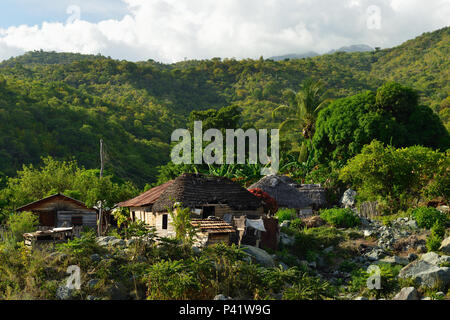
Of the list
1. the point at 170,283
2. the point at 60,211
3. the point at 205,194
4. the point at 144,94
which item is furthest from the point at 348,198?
the point at 144,94

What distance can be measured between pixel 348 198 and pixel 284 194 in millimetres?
4048

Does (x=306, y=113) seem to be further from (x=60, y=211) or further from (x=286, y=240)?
(x=286, y=240)

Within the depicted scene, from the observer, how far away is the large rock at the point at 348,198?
27944 millimetres

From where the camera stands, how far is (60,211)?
2616 centimetres

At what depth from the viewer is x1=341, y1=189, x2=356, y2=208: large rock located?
91.7 feet

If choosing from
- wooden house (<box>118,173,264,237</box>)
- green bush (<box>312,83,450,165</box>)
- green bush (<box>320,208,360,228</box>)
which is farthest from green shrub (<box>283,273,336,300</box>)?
green bush (<box>312,83,450,165</box>)

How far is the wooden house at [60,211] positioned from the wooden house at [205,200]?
602 cm

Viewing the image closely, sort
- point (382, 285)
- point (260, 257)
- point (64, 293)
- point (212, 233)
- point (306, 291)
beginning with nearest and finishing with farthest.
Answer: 1. point (64, 293)
2. point (306, 291)
3. point (382, 285)
4. point (260, 257)
5. point (212, 233)

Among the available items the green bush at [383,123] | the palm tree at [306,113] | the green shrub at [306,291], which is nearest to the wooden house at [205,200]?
the green shrub at [306,291]

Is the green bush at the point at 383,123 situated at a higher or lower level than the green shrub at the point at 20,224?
higher

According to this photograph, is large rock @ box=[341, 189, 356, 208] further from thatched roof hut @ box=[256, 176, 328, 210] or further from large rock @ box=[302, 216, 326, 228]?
large rock @ box=[302, 216, 326, 228]

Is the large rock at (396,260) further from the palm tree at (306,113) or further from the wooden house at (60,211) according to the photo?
the palm tree at (306,113)

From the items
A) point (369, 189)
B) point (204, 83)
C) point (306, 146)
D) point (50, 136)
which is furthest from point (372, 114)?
point (204, 83)
